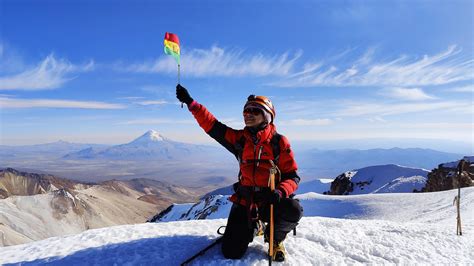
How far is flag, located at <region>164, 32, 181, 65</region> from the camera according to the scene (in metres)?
6.81

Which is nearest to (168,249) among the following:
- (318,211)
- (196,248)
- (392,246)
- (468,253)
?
(196,248)

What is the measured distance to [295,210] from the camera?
5801 mm

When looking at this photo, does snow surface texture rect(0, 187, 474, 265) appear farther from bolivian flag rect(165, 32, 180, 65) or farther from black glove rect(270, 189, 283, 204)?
bolivian flag rect(165, 32, 180, 65)

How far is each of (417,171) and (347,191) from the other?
56.3ft

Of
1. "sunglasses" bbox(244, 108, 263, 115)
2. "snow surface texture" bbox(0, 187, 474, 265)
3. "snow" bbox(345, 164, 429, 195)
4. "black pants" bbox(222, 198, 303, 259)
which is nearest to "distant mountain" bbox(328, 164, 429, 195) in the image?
"snow" bbox(345, 164, 429, 195)

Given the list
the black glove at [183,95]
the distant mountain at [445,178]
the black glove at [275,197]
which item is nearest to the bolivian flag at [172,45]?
the black glove at [183,95]

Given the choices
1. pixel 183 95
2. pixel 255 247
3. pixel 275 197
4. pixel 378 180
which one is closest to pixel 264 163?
pixel 275 197

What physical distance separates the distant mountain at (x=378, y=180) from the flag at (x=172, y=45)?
60947 mm

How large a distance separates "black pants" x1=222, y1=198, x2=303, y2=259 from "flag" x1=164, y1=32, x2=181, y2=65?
342 cm

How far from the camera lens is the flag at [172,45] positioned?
6.81 meters

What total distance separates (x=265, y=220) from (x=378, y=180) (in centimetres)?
7493

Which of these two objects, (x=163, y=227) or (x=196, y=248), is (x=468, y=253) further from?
(x=163, y=227)

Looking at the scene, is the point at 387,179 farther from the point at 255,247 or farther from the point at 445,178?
the point at 255,247

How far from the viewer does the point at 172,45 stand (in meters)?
6.89
